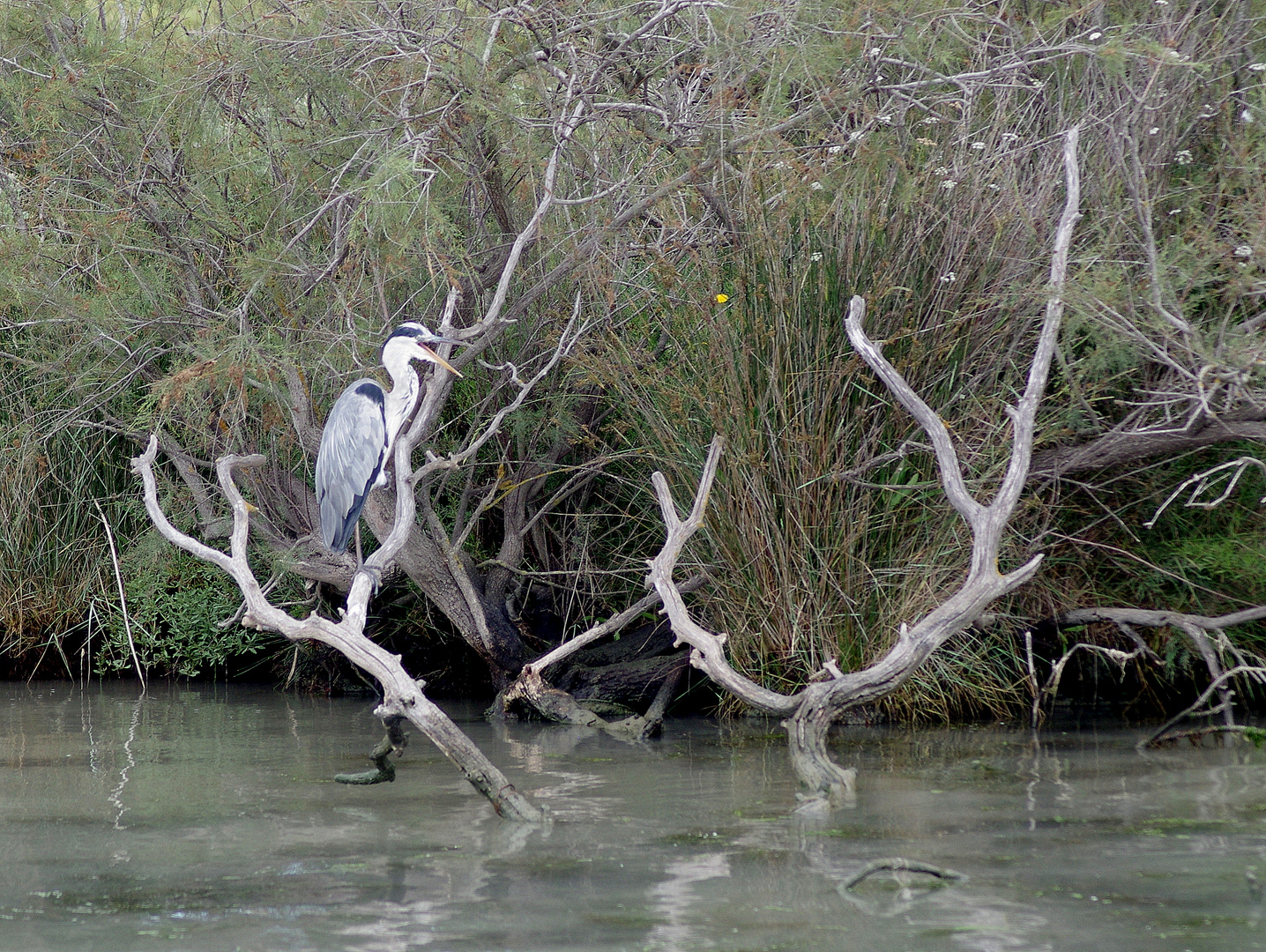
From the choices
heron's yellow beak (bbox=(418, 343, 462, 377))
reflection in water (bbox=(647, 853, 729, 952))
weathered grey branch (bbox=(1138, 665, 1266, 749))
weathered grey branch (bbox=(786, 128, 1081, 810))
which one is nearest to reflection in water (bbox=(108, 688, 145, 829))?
reflection in water (bbox=(647, 853, 729, 952))

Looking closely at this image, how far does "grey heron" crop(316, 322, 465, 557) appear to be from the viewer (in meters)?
4.55

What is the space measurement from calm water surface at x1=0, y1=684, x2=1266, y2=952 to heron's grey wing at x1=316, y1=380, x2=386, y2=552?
923mm

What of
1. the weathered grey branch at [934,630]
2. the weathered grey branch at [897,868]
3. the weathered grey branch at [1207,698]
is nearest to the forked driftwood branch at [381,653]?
the weathered grey branch at [934,630]

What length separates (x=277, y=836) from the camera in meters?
3.38

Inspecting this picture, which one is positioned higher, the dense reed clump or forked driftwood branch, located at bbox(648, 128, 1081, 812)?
the dense reed clump

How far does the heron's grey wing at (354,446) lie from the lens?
4559mm

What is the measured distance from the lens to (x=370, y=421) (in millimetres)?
4594

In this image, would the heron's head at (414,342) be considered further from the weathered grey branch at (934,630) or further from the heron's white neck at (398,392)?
the weathered grey branch at (934,630)

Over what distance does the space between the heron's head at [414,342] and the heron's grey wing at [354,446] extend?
15 cm

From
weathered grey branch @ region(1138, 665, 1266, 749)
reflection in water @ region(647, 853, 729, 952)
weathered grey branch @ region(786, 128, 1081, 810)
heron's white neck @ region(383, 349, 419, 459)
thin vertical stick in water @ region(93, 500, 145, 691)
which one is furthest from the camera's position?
thin vertical stick in water @ region(93, 500, 145, 691)

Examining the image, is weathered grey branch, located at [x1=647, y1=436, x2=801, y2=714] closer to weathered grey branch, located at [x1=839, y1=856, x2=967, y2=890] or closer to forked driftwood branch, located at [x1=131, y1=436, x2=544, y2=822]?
forked driftwood branch, located at [x1=131, y1=436, x2=544, y2=822]

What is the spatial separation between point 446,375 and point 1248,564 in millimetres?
2855

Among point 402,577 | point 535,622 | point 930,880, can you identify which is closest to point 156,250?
point 402,577

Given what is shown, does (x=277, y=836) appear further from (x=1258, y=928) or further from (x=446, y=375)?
(x=1258, y=928)
